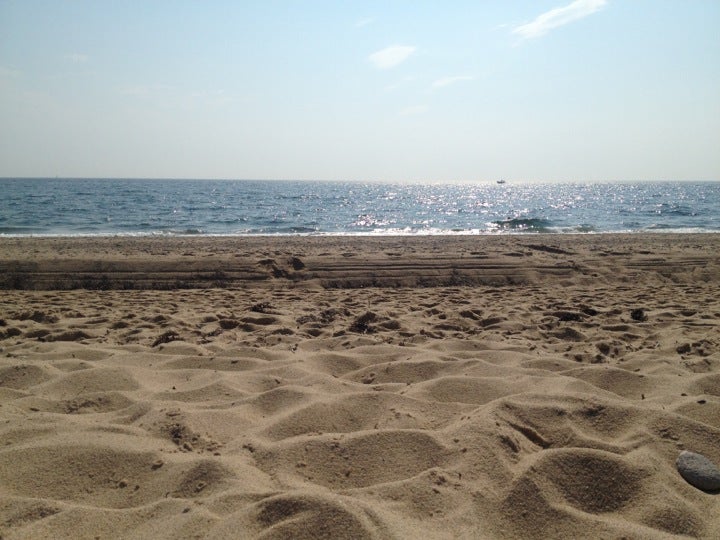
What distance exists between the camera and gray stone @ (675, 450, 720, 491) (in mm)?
2053

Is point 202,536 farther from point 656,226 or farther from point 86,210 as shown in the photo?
point 86,210

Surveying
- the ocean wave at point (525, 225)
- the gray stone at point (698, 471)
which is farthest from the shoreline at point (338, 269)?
the ocean wave at point (525, 225)

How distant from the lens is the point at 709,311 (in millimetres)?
5199

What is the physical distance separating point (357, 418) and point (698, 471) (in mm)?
1614

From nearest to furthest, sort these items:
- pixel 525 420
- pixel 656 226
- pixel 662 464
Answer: pixel 662 464 → pixel 525 420 → pixel 656 226

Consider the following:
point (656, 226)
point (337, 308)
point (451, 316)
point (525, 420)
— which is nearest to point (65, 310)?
point (337, 308)

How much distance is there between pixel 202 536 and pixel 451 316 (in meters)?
3.81

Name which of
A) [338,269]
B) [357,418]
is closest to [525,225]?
[338,269]

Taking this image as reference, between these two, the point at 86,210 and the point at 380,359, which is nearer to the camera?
the point at 380,359

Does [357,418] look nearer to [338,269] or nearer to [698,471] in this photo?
[698,471]

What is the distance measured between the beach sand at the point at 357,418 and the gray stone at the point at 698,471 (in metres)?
0.05

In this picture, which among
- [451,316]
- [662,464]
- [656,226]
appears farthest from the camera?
[656,226]

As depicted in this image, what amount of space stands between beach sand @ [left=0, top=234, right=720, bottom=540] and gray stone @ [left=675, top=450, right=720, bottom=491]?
45 mm

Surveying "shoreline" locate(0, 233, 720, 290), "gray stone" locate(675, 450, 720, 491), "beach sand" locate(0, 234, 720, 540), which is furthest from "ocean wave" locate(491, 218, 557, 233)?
"gray stone" locate(675, 450, 720, 491)
